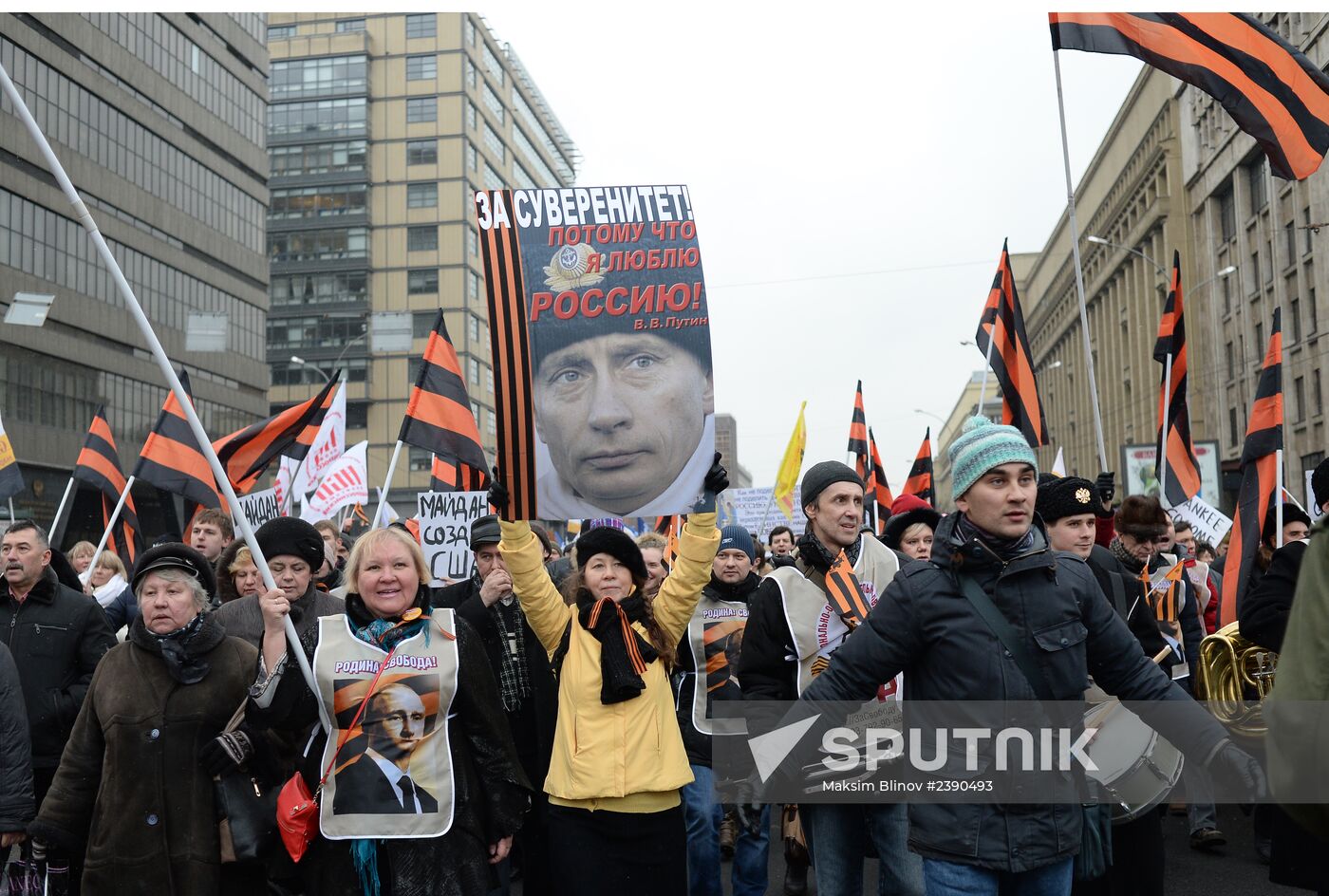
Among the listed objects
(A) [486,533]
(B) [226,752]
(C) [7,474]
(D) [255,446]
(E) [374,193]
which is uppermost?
(E) [374,193]

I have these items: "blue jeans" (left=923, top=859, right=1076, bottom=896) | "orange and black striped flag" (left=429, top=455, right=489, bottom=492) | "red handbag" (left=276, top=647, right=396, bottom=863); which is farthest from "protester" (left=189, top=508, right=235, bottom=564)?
"blue jeans" (left=923, top=859, right=1076, bottom=896)

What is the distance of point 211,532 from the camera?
9086mm

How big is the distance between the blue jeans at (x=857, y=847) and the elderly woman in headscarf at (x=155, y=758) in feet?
7.19

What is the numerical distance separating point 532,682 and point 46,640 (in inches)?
88.7

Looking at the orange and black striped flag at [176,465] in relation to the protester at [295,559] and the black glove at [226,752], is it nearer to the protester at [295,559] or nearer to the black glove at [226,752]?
the protester at [295,559]

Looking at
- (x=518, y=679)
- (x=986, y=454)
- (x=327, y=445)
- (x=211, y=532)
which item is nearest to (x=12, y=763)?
(x=518, y=679)

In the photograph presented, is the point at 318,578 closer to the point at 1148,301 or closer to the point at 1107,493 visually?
the point at 1107,493

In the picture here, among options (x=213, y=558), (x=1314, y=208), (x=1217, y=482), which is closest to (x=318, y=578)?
(x=213, y=558)

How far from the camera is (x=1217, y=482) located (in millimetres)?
32969

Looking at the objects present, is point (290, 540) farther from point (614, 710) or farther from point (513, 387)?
point (614, 710)

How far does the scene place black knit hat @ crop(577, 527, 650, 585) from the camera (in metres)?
5.54

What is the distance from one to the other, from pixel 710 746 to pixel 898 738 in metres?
1.68

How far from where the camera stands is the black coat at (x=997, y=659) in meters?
3.76

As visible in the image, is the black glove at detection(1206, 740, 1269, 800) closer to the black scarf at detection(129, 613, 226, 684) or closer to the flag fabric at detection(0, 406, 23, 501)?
the black scarf at detection(129, 613, 226, 684)
